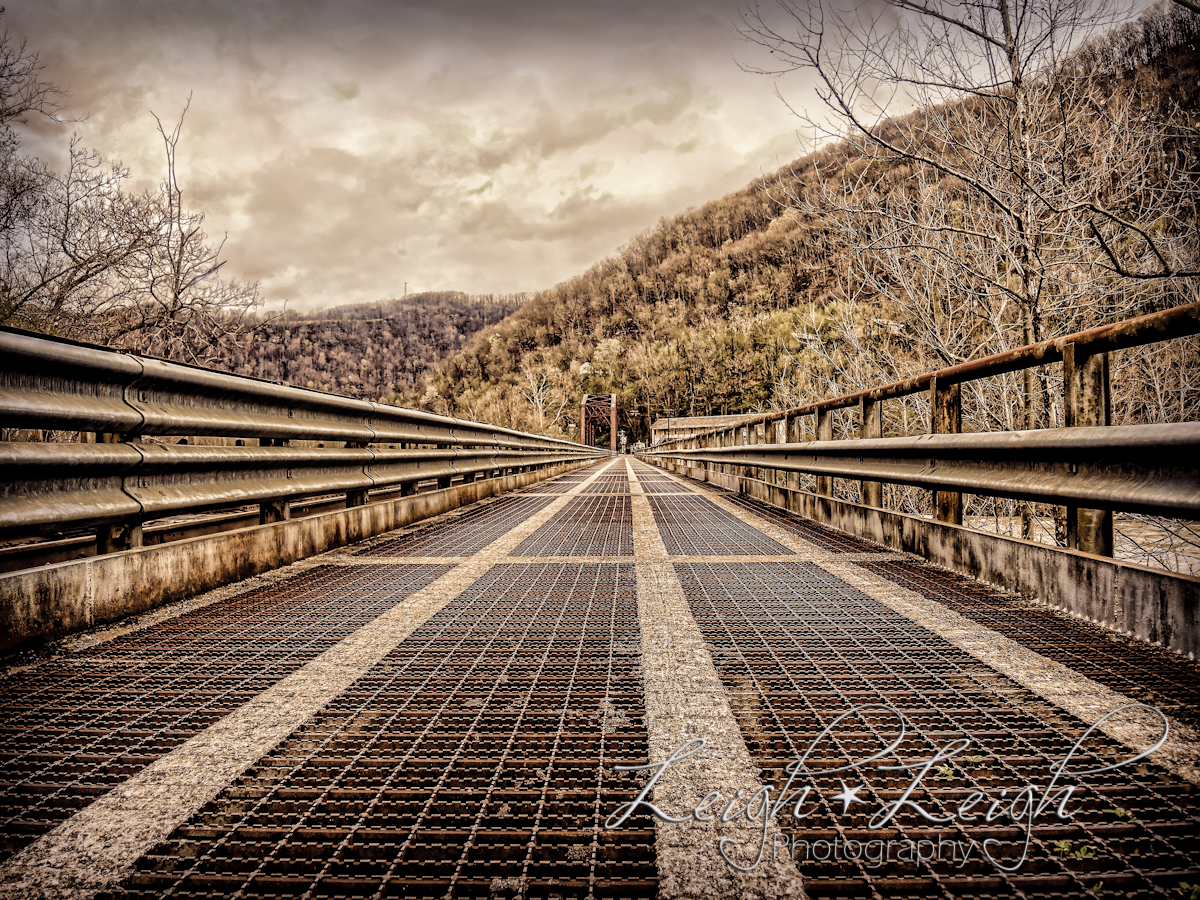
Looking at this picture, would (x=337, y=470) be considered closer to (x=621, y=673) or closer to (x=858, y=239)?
(x=621, y=673)

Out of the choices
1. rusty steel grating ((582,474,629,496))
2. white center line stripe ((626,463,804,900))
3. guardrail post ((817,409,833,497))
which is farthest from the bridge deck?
rusty steel grating ((582,474,629,496))

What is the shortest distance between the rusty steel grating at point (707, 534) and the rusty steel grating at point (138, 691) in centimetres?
232

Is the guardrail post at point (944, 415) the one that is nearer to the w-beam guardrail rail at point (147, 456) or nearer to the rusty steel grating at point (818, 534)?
the rusty steel grating at point (818, 534)

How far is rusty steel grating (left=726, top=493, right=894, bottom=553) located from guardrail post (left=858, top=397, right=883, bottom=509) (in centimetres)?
34

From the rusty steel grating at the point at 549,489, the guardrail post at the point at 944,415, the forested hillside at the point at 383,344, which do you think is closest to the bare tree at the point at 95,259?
the rusty steel grating at the point at 549,489

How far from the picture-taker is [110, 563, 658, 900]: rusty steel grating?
113 cm

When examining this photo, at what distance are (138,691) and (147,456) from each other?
1.27 metres

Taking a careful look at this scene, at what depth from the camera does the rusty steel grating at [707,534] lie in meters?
4.41

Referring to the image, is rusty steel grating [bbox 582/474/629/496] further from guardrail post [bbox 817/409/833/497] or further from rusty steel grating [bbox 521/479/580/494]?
guardrail post [bbox 817/409/833/497]

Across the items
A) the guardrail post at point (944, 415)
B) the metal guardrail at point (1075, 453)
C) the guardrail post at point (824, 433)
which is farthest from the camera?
the guardrail post at point (824, 433)

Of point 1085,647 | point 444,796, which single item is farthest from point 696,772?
point 1085,647

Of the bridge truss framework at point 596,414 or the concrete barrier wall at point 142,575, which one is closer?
the concrete barrier wall at point 142,575

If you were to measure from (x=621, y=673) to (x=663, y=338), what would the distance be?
123582 mm

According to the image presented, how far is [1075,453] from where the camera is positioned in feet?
8.26
